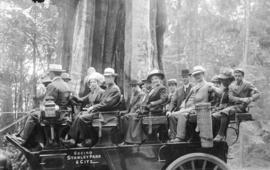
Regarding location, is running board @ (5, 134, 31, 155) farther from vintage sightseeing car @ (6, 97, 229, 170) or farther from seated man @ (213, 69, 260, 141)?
seated man @ (213, 69, 260, 141)

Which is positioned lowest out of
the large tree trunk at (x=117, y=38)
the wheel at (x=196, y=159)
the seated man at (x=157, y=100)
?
the wheel at (x=196, y=159)

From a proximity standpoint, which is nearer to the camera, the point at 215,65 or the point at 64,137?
the point at 64,137

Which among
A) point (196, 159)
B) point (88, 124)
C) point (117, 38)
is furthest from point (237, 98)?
point (117, 38)

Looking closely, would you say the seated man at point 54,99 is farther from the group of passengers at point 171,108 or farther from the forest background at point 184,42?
the forest background at point 184,42

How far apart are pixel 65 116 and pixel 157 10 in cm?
549

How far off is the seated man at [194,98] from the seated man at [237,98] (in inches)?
11.9

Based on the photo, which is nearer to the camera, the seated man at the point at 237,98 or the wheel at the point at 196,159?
the wheel at the point at 196,159

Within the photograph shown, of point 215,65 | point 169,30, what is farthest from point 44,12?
point 215,65

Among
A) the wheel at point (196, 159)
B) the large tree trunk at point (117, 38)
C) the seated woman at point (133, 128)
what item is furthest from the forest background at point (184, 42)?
the wheel at point (196, 159)

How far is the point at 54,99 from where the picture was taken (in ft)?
24.2

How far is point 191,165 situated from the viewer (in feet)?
20.9

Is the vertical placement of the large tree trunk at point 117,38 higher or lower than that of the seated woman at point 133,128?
higher

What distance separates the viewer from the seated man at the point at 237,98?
639 centimetres

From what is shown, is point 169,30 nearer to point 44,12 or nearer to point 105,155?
point 44,12
